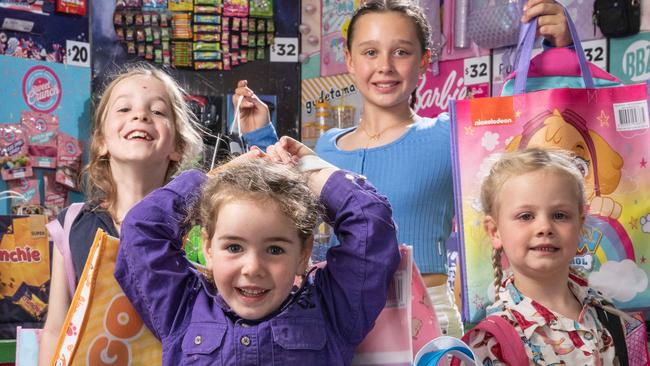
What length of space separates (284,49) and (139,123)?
13.0 ft

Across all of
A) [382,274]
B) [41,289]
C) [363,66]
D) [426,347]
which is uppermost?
[363,66]

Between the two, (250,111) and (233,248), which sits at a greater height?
(250,111)

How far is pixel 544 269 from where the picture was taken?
64.0 inches

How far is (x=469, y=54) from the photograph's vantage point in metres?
5.14

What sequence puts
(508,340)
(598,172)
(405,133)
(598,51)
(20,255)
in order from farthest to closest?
(598,51) < (20,255) < (405,133) < (598,172) < (508,340)

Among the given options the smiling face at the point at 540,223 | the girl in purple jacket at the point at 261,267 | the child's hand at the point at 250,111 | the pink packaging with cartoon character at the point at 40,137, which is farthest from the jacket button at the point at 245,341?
the pink packaging with cartoon character at the point at 40,137

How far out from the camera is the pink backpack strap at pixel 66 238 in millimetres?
1891

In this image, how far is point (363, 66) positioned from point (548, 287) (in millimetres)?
748

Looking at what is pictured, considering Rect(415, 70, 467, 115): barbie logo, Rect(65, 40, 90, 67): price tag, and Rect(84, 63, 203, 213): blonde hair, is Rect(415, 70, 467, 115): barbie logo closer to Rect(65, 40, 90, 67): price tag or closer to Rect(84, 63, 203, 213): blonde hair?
Rect(65, 40, 90, 67): price tag

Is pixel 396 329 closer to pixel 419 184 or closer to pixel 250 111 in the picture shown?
pixel 419 184

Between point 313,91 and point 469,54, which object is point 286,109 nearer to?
point 313,91

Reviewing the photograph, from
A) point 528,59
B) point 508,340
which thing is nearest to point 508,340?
point 508,340

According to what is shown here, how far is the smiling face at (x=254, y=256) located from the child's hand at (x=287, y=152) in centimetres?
13

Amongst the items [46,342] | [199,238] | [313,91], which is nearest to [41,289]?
[46,342]
